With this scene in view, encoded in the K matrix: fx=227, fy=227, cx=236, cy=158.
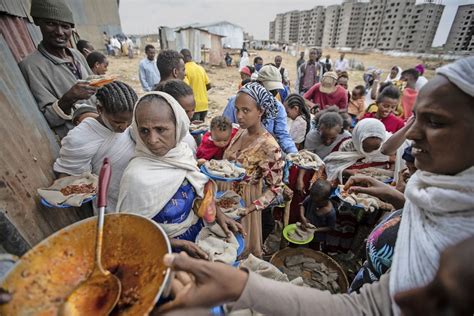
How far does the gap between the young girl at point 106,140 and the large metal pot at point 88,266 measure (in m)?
0.88

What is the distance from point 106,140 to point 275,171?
5.25ft

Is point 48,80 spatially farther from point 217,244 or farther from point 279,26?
point 279,26

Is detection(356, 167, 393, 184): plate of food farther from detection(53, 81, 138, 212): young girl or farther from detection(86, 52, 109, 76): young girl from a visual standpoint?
detection(86, 52, 109, 76): young girl

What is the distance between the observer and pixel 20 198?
5.22ft

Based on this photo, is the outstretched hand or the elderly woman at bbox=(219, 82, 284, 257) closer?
the outstretched hand

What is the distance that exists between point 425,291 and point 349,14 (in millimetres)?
68501

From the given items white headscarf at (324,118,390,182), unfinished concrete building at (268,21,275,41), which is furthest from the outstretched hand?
unfinished concrete building at (268,21,275,41)

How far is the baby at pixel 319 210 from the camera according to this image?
112 inches

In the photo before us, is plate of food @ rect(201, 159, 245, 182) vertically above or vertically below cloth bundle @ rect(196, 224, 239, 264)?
above

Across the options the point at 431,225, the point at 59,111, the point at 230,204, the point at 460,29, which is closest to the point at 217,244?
the point at 230,204

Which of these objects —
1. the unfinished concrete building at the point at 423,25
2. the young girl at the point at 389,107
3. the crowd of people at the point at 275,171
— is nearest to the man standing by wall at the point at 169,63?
the crowd of people at the point at 275,171

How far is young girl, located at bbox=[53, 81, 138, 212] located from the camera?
70.3 inches

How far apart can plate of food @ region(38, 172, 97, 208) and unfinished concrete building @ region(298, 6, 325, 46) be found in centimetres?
7329

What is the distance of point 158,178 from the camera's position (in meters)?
1.59
